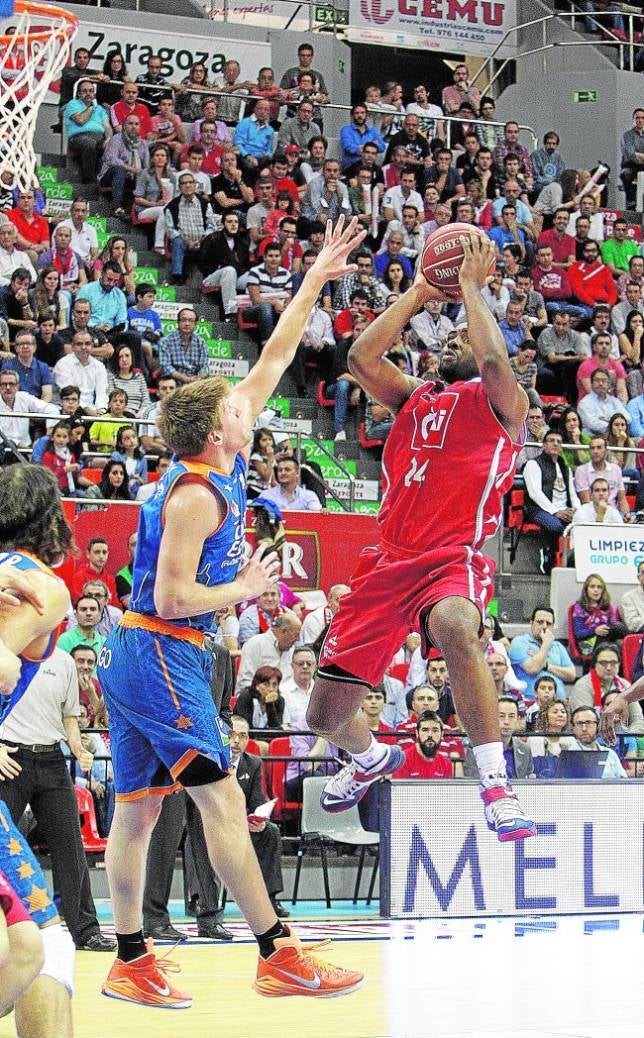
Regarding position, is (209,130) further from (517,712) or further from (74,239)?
(517,712)

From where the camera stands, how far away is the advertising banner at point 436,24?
23266 mm

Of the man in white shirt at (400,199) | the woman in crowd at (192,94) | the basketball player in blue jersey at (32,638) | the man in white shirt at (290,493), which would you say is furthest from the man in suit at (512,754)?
the woman in crowd at (192,94)

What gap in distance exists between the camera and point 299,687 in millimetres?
12703

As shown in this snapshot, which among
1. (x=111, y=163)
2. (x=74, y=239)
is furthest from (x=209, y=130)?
(x=74, y=239)

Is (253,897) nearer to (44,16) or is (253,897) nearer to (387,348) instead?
(387,348)

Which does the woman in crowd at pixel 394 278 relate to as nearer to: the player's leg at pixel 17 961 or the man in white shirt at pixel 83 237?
the man in white shirt at pixel 83 237

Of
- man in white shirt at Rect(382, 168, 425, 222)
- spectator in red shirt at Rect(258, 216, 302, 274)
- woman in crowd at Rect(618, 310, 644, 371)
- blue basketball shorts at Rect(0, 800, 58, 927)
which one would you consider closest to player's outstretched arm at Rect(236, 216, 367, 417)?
blue basketball shorts at Rect(0, 800, 58, 927)

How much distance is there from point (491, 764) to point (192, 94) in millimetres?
15416

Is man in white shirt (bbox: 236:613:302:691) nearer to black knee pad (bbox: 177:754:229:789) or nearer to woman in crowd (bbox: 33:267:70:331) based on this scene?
woman in crowd (bbox: 33:267:70:331)

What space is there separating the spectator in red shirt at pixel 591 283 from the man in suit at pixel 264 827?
10716mm

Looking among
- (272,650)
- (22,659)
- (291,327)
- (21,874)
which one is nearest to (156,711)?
(22,659)

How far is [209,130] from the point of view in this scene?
19.3 m

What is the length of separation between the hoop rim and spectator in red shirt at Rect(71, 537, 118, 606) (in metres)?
4.10

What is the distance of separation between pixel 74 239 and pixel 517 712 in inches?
300
